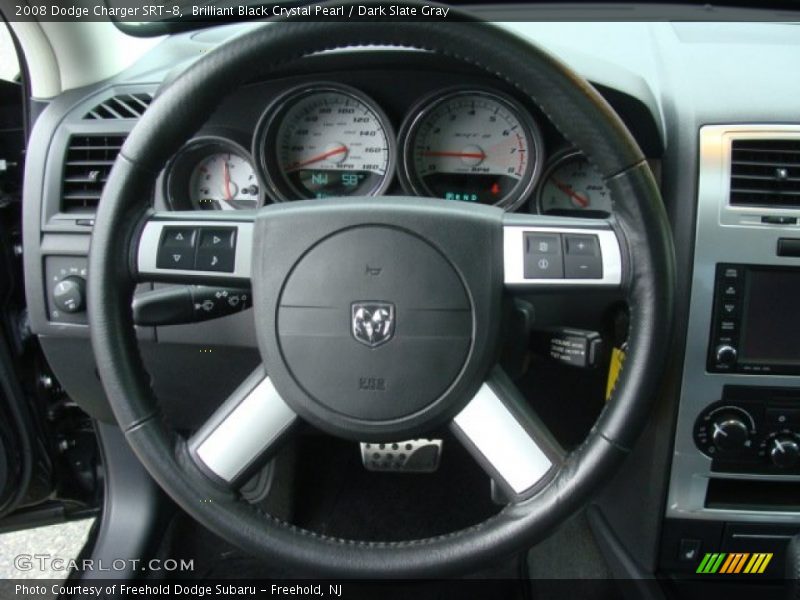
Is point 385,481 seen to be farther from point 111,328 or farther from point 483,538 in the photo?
point 111,328

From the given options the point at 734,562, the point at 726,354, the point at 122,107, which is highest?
the point at 122,107

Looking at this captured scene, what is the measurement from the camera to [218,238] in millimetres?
1017

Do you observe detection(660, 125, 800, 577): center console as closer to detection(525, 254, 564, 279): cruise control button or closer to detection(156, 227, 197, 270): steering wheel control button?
detection(525, 254, 564, 279): cruise control button

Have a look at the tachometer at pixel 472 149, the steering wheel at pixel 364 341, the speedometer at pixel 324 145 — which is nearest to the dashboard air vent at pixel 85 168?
the speedometer at pixel 324 145

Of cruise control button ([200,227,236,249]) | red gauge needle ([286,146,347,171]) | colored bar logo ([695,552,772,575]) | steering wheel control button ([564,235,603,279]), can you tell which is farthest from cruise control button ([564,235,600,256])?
colored bar logo ([695,552,772,575])

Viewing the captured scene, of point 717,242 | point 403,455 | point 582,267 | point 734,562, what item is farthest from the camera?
point 734,562

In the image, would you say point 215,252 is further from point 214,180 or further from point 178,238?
point 214,180

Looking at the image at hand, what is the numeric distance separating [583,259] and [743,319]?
44 cm

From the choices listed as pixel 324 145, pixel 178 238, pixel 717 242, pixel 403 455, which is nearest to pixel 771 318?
pixel 717 242

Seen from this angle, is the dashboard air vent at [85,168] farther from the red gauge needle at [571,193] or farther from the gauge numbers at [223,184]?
the red gauge needle at [571,193]

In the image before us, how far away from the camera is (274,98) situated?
137 cm

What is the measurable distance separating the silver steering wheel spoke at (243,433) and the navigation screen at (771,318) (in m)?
0.76

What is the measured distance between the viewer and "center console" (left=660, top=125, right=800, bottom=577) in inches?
47.9

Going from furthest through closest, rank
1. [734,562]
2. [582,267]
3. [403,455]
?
[734,562], [403,455], [582,267]
